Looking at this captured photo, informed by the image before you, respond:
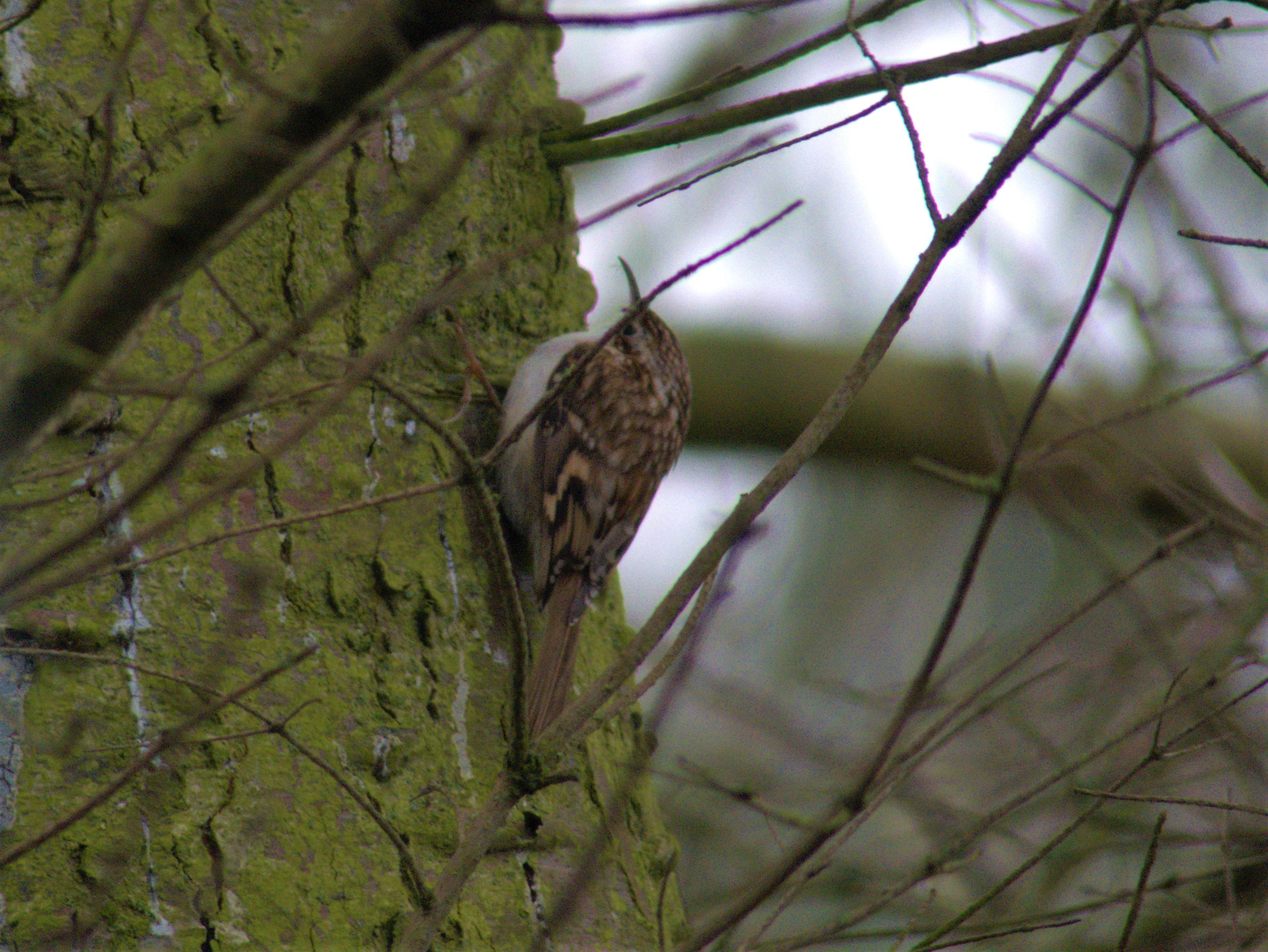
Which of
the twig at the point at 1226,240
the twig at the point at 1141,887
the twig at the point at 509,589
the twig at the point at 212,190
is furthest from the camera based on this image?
the twig at the point at 1226,240

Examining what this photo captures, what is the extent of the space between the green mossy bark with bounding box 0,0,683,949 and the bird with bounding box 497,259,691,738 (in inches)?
6.6

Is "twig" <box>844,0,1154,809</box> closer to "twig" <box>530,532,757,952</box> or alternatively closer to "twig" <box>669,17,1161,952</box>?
"twig" <box>669,17,1161,952</box>

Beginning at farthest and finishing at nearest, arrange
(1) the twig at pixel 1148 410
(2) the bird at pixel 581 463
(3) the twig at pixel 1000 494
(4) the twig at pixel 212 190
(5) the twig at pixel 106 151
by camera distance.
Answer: (2) the bird at pixel 581 463 < (1) the twig at pixel 1148 410 < (3) the twig at pixel 1000 494 < (5) the twig at pixel 106 151 < (4) the twig at pixel 212 190

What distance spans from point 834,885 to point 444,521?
182 centimetres

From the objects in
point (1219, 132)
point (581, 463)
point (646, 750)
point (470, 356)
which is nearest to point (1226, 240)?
point (1219, 132)

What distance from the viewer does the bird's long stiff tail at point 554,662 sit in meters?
2.16

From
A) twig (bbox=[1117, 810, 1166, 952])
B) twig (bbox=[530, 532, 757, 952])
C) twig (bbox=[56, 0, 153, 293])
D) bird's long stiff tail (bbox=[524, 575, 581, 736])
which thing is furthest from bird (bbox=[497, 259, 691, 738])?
twig (bbox=[56, 0, 153, 293])

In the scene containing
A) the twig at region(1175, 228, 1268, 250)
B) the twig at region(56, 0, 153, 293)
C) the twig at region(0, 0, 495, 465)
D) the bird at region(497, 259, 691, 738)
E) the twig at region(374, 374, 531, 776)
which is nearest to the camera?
the twig at region(0, 0, 495, 465)

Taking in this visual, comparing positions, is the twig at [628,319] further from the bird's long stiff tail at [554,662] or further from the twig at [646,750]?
the bird's long stiff tail at [554,662]

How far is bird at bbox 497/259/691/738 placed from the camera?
2.31m

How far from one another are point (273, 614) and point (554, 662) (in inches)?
22.5

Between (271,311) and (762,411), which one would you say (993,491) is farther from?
(762,411)

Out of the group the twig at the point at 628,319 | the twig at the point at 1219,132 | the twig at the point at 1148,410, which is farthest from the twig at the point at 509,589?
the twig at the point at 1148,410

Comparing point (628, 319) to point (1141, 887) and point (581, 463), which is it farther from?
point (581, 463)
